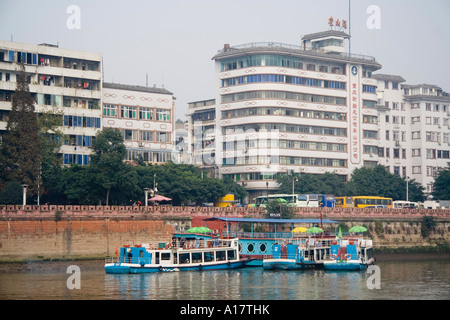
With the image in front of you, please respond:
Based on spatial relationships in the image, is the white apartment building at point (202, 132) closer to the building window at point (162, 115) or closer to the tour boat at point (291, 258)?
the building window at point (162, 115)

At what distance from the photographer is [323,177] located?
117875 mm

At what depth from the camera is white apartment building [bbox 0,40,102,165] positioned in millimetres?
99625

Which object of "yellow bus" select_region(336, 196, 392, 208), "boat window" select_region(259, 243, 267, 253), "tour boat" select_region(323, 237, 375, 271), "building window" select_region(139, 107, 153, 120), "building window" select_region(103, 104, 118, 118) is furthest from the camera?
"building window" select_region(139, 107, 153, 120)

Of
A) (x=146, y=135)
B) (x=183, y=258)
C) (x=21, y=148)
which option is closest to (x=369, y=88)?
(x=146, y=135)

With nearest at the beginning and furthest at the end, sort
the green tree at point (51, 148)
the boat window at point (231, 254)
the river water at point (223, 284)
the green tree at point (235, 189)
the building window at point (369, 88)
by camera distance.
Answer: the river water at point (223, 284), the boat window at point (231, 254), the green tree at point (51, 148), the green tree at point (235, 189), the building window at point (369, 88)

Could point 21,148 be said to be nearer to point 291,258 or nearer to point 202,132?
point 291,258

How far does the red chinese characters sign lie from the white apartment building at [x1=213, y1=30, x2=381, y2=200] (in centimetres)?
16

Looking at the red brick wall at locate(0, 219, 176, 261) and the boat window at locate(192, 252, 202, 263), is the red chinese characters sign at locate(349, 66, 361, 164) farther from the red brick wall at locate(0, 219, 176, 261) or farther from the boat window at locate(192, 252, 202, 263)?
the boat window at locate(192, 252, 202, 263)

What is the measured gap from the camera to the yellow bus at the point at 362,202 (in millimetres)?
109688

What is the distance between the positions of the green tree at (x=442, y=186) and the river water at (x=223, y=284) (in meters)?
45.5

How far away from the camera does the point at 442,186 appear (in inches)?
4875

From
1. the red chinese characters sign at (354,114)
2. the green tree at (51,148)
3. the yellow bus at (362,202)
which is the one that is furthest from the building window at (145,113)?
the red chinese characters sign at (354,114)

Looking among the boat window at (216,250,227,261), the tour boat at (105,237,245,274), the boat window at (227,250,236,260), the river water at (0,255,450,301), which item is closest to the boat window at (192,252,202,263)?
the tour boat at (105,237,245,274)
